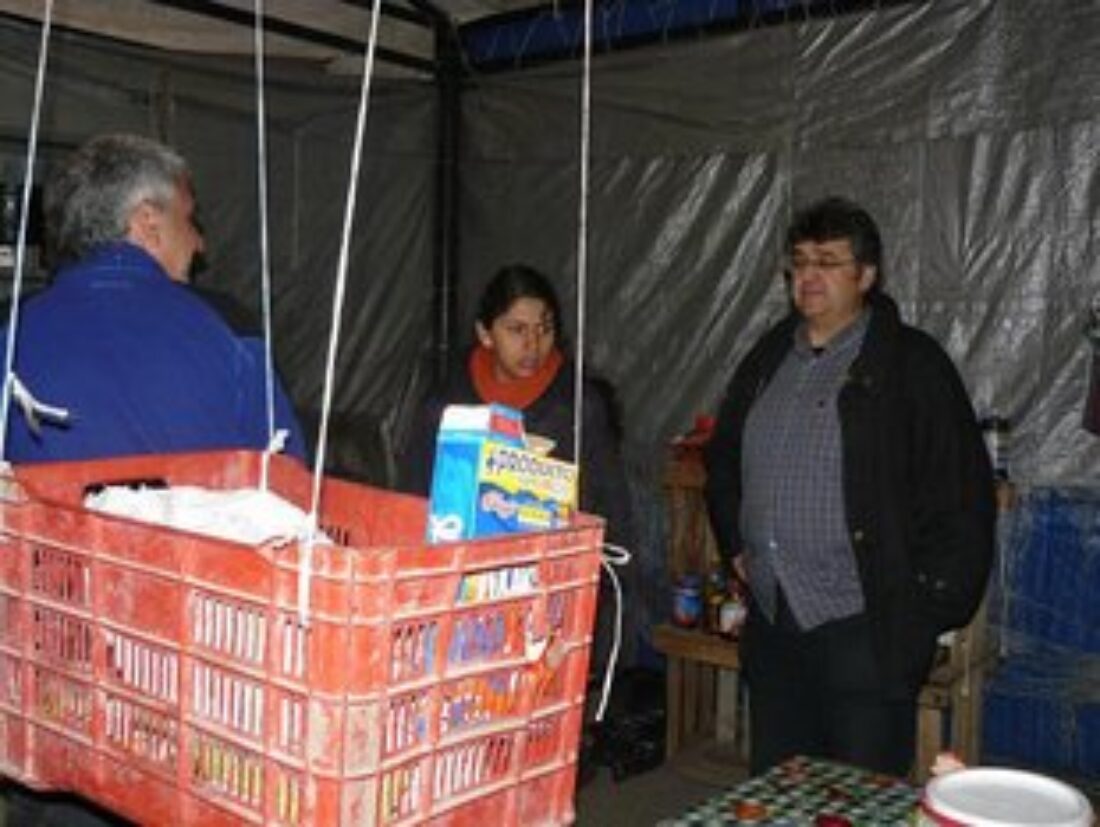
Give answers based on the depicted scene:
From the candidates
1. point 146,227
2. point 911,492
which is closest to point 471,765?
point 146,227

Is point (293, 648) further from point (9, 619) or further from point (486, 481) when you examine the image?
point (9, 619)

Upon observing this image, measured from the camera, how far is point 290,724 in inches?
30.7

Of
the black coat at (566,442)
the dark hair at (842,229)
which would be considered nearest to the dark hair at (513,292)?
the black coat at (566,442)

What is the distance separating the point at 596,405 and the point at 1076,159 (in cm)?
157

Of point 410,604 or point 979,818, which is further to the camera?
point 979,818

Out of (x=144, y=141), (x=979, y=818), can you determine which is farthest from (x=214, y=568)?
(x=144, y=141)

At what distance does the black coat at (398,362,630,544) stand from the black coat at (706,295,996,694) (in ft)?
2.01

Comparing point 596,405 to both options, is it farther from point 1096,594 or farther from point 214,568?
point 214,568

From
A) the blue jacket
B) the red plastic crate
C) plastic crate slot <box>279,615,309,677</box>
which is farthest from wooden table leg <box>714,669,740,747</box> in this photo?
plastic crate slot <box>279,615,309,677</box>

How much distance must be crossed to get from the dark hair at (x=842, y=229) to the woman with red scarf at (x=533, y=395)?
595 millimetres

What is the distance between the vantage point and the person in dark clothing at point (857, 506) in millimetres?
2057

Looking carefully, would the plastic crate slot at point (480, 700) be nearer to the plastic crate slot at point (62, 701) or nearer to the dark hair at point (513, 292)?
the plastic crate slot at point (62, 701)

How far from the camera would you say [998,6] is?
10.6 ft

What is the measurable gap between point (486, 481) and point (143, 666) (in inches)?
12.2
